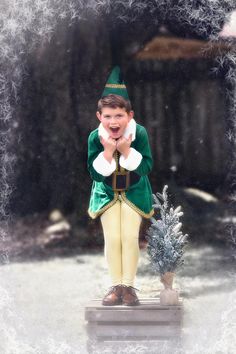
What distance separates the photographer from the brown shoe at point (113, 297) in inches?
154

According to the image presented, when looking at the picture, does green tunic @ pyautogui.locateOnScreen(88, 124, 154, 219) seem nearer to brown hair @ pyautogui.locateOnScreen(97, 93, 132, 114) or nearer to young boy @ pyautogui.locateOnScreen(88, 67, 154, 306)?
young boy @ pyautogui.locateOnScreen(88, 67, 154, 306)

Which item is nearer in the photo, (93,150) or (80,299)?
(93,150)

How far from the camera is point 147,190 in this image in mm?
3936

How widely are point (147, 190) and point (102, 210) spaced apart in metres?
0.23

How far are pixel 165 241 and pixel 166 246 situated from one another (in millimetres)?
23

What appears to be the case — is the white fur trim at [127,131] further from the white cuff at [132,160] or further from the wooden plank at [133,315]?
the wooden plank at [133,315]

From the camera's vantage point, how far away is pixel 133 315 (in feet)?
12.6

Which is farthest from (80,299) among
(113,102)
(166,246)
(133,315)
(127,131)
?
(113,102)

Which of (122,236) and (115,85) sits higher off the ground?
(115,85)

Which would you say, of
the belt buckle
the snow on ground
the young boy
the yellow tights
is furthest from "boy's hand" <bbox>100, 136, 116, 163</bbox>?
the snow on ground

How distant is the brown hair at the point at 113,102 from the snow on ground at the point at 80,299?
0.77 m

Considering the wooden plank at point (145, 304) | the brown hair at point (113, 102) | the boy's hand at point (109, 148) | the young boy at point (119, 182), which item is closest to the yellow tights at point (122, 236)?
the young boy at point (119, 182)

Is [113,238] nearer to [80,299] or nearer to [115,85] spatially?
[80,299]

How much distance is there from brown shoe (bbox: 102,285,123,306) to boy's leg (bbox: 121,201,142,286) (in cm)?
5
